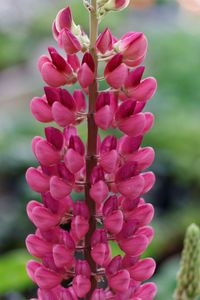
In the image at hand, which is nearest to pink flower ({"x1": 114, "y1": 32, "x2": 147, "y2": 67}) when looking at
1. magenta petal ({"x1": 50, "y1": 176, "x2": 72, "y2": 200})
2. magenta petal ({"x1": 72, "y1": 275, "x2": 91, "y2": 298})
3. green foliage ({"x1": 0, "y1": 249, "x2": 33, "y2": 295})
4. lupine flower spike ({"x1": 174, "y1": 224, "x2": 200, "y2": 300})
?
magenta petal ({"x1": 50, "y1": 176, "x2": 72, "y2": 200})

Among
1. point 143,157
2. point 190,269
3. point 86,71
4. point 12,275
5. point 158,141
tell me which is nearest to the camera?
point 86,71

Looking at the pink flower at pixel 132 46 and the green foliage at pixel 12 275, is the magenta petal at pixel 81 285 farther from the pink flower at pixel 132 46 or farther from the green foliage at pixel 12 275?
the green foliage at pixel 12 275

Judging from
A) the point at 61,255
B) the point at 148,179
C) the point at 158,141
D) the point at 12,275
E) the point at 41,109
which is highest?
the point at 158,141

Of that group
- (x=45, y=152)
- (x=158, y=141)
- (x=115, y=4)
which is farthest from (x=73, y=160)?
(x=158, y=141)

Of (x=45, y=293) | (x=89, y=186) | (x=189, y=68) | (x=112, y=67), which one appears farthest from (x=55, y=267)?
(x=189, y=68)

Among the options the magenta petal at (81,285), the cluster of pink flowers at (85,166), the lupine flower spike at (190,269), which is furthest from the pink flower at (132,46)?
the lupine flower spike at (190,269)

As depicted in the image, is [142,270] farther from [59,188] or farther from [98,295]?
[59,188]

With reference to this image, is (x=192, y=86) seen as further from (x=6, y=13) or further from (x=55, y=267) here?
(x=55, y=267)
